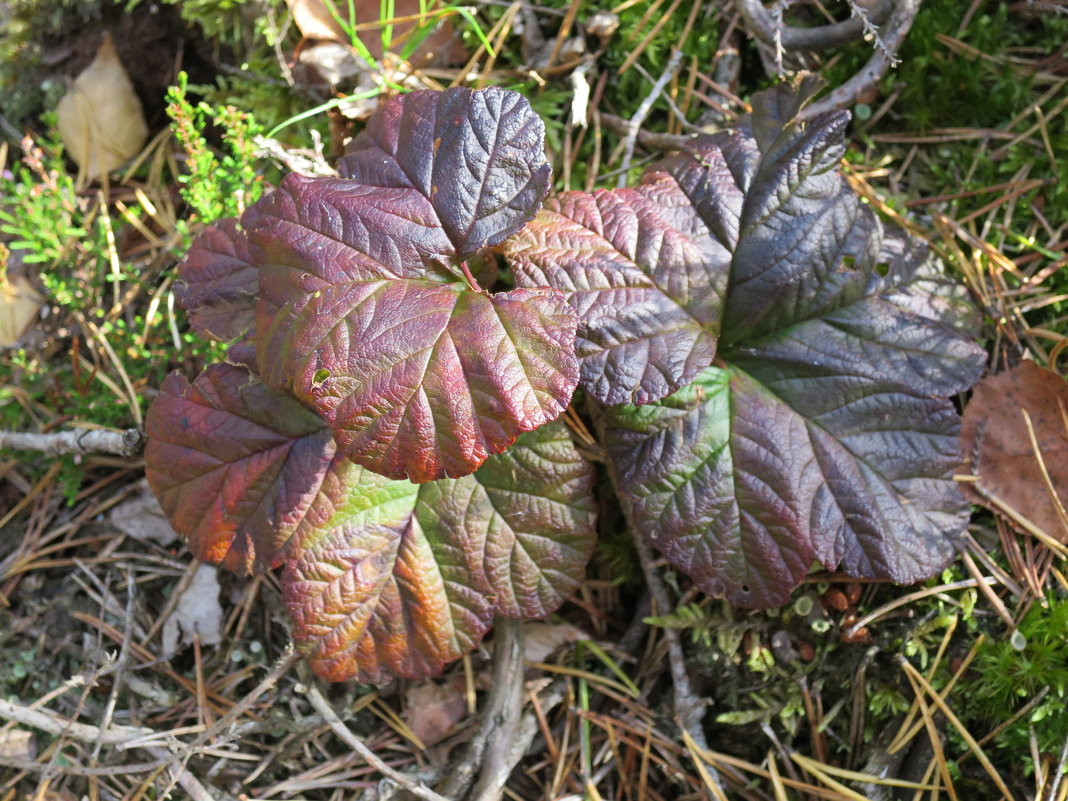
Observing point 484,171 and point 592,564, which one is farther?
point 592,564

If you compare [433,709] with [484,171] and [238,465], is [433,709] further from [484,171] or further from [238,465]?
[484,171]

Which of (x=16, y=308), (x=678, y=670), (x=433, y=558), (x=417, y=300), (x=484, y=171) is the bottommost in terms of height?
(x=678, y=670)

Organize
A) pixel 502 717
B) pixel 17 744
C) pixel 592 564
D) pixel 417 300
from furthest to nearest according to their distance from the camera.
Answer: pixel 592 564
pixel 17 744
pixel 502 717
pixel 417 300

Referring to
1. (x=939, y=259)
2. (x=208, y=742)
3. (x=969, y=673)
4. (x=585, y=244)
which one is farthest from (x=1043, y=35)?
(x=208, y=742)

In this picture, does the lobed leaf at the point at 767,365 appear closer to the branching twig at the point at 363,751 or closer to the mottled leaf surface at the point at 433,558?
the mottled leaf surface at the point at 433,558

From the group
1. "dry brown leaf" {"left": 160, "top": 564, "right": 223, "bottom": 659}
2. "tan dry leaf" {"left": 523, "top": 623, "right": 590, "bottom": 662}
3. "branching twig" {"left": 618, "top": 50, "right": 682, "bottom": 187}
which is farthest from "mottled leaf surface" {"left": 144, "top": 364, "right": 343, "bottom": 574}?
"branching twig" {"left": 618, "top": 50, "right": 682, "bottom": 187}

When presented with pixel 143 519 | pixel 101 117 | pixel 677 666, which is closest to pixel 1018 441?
pixel 677 666

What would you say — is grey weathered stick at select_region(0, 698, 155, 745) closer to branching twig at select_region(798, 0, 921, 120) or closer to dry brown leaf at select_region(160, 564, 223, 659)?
dry brown leaf at select_region(160, 564, 223, 659)
